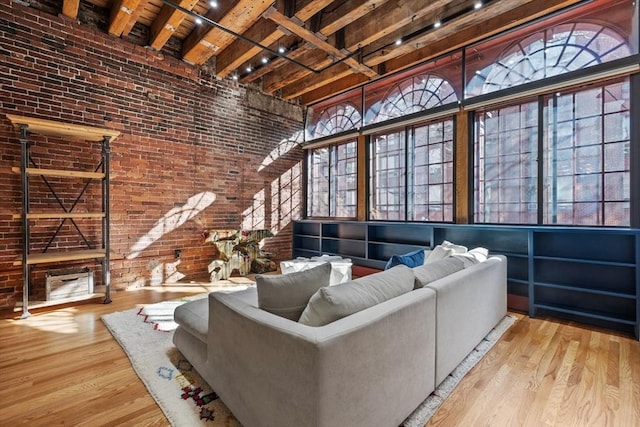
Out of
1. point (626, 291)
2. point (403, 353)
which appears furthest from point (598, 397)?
point (626, 291)

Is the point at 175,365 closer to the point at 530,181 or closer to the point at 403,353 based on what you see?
the point at 403,353

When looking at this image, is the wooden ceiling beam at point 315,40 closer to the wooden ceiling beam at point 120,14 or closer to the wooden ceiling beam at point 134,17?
the wooden ceiling beam at point 134,17

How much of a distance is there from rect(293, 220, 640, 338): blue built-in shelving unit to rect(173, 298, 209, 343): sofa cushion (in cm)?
305

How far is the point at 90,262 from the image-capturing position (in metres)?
3.93

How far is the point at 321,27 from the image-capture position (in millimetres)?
3756

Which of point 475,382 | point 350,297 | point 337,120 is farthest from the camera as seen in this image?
point 337,120

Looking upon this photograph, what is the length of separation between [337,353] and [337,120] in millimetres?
5435

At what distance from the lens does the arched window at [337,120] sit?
18.5 ft

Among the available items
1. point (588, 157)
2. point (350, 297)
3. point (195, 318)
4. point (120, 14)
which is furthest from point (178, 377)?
point (588, 157)

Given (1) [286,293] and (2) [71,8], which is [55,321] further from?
(2) [71,8]

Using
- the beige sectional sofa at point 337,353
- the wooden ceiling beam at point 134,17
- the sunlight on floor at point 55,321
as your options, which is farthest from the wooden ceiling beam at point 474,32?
the sunlight on floor at point 55,321

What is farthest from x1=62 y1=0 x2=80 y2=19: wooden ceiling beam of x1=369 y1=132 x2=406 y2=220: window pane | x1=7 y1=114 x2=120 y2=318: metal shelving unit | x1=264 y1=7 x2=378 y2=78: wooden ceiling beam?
x1=369 y1=132 x2=406 y2=220: window pane

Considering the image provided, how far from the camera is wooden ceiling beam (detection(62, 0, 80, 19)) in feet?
11.1

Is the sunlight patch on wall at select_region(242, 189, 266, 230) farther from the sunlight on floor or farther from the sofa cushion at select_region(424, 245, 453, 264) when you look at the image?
the sofa cushion at select_region(424, 245, 453, 264)
